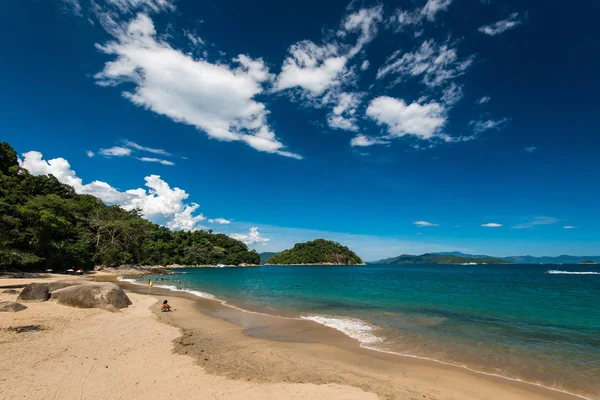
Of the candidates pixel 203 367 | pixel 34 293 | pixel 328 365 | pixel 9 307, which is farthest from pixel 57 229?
pixel 328 365

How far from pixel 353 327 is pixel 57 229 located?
4904cm

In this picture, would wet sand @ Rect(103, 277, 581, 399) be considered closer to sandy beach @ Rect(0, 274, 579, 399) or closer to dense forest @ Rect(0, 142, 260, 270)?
sandy beach @ Rect(0, 274, 579, 399)

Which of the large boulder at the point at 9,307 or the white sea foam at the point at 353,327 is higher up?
the large boulder at the point at 9,307

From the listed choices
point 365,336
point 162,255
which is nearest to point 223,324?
point 365,336

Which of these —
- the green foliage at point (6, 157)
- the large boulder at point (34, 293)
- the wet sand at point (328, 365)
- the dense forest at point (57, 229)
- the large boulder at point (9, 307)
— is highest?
the green foliage at point (6, 157)

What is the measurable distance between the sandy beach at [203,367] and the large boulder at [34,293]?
3.50 m

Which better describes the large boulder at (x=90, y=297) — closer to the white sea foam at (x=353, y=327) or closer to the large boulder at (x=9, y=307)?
the large boulder at (x=9, y=307)

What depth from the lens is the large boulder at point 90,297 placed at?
17.4 m

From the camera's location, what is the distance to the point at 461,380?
960 centimetres

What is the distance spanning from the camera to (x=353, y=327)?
17031 millimetres

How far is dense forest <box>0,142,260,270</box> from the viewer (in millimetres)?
33469

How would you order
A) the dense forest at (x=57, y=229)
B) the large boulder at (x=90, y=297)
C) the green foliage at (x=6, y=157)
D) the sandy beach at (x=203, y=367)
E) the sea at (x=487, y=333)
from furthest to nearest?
the green foliage at (x=6, y=157) → the dense forest at (x=57, y=229) → the large boulder at (x=90, y=297) → the sea at (x=487, y=333) → the sandy beach at (x=203, y=367)

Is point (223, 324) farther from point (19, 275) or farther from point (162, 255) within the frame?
point (162, 255)

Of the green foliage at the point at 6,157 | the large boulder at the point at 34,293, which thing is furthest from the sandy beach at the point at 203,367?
the green foliage at the point at 6,157
